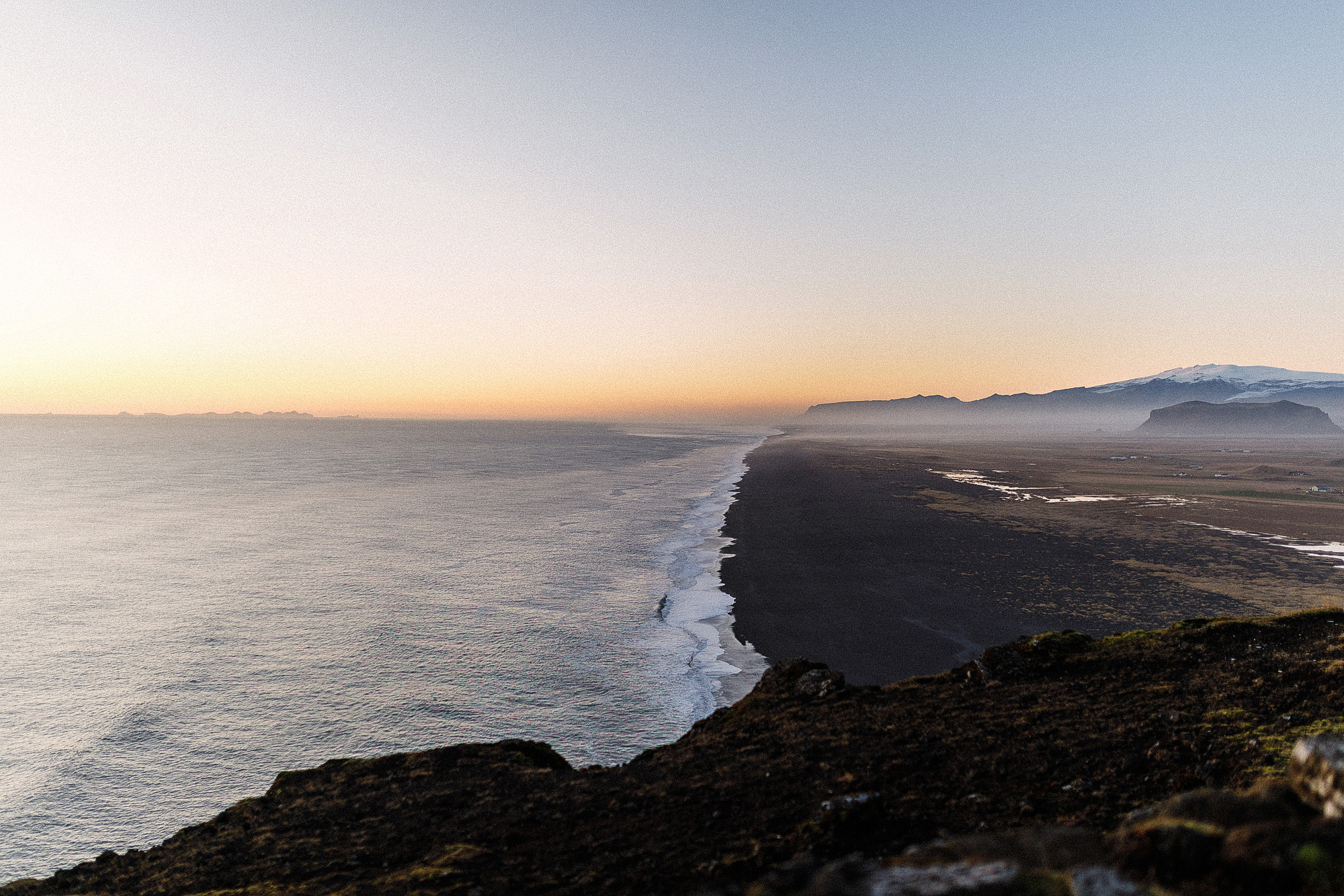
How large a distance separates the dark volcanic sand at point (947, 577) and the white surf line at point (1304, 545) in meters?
1.31

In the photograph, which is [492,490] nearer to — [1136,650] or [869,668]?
[869,668]

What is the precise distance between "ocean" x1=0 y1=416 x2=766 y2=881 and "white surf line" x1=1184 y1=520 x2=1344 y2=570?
34.5m

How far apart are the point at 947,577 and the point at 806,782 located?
25357 mm

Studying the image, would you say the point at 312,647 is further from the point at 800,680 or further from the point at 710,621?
the point at 800,680

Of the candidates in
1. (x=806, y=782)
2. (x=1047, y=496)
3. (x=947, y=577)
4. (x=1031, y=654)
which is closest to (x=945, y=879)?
(x=806, y=782)

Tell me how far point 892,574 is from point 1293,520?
1484 inches

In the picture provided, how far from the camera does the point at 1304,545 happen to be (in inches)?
1407

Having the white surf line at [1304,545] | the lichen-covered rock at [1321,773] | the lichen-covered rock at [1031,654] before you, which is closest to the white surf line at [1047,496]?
the white surf line at [1304,545]

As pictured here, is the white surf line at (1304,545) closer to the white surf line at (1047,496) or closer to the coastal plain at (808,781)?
the white surf line at (1047,496)

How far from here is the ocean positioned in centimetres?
Answer: 1484

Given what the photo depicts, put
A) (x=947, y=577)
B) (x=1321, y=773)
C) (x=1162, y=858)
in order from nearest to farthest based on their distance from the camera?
(x=1162, y=858)
(x=1321, y=773)
(x=947, y=577)

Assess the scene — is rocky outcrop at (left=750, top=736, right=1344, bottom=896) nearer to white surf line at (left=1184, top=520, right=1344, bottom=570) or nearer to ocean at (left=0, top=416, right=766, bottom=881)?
ocean at (left=0, top=416, right=766, bottom=881)

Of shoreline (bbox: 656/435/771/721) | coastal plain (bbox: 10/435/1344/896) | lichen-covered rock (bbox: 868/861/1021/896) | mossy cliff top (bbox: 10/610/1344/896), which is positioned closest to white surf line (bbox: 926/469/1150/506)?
shoreline (bbox: 656/435/771/721)

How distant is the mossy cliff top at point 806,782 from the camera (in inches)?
258
